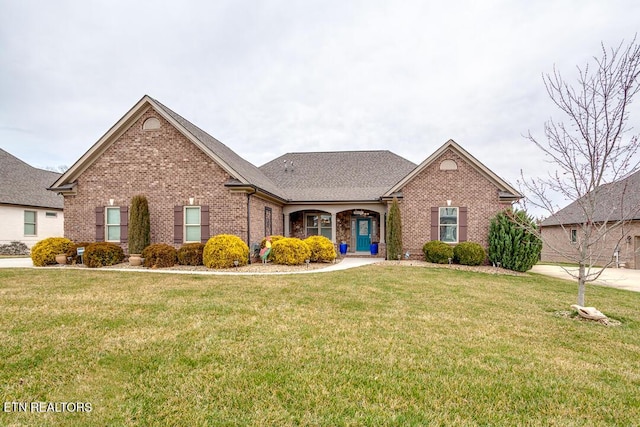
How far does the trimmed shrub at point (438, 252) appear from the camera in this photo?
15.4 meters

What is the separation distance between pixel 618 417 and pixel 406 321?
3.20 meters

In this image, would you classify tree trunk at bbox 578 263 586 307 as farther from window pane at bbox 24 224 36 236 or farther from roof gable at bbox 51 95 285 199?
window pane at bbox 24 224 36 236

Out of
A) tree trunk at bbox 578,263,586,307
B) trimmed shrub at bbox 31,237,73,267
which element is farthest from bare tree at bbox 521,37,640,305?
trimmed shrub at bbox 31,237,73,267

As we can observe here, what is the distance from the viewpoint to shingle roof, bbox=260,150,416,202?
1961 centimetres

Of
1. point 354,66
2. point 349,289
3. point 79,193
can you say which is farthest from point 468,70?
point 79,193

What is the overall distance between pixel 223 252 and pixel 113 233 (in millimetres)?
6241

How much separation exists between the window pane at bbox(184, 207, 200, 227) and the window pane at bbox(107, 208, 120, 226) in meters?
3.23

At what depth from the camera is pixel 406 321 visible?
6.14 meters

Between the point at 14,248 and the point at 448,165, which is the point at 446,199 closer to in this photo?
the point at 448,165

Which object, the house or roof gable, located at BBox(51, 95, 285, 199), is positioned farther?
the house

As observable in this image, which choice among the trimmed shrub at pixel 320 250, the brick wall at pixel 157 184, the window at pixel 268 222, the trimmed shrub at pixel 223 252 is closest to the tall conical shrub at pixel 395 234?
the trimmed shrub at pixel 320 250

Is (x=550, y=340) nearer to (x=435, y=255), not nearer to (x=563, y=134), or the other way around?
(x=563, y=134)

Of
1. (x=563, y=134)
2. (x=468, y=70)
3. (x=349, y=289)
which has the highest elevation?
(x=468, y=70)

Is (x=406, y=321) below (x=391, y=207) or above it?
below
